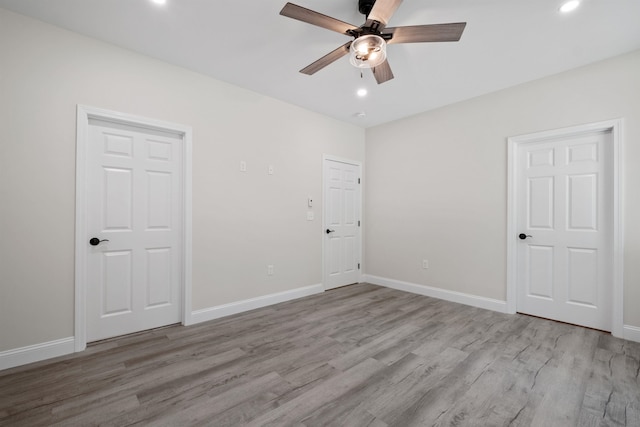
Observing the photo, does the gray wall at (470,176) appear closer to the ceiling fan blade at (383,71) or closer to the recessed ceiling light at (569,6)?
the recessed ceiling light at (569,6)

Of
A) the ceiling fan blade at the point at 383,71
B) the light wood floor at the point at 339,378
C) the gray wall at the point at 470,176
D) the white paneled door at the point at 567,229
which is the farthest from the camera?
the white paneled door at the point at 567,229

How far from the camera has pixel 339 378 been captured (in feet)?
6.89

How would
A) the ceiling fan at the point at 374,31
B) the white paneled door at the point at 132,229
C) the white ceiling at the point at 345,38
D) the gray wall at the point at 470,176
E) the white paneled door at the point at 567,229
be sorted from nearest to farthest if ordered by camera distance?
the ceiling fan at the point at 374,31, the white ceiling at the point at 345,38, the white paneled door at the point at 132,229, the gray wall at the point at 470,176, the white paneled door at the point at 567,229

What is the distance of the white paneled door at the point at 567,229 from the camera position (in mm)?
2959

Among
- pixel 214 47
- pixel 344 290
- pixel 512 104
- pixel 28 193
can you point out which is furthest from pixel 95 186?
pixel 512 104

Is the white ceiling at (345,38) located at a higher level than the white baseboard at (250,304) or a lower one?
higher

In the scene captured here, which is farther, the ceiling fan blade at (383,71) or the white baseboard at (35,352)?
the ceiling fan blade at (383,71)

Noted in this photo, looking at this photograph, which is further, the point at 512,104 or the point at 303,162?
the point at 303,162

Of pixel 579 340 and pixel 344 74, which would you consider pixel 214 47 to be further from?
pixel 579 340

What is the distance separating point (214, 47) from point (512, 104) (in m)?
3.55

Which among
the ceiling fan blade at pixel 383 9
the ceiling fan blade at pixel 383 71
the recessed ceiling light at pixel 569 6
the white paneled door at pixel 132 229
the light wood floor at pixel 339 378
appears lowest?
the light wood floor at pixel 339 378

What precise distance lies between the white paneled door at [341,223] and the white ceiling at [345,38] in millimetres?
1477

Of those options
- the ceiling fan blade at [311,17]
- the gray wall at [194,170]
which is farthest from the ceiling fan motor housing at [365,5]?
the gray wall at [194,170]

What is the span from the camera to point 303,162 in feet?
13.8
